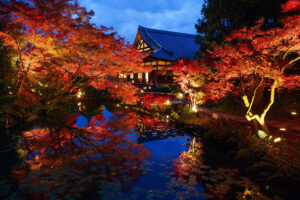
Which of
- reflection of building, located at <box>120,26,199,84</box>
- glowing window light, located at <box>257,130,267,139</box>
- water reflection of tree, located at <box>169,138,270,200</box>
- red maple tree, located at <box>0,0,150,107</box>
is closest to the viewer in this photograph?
water reflection of tree, located at <box>169,138,270,200</box>

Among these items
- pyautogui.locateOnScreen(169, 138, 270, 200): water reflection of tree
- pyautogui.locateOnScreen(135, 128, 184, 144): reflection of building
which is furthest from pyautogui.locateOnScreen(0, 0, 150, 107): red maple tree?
pyautogui.locateOnScreen(169, 138, 270, 200): water reflection of tree

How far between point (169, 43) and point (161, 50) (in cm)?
442

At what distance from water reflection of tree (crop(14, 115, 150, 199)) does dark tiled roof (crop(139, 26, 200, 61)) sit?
1719cm

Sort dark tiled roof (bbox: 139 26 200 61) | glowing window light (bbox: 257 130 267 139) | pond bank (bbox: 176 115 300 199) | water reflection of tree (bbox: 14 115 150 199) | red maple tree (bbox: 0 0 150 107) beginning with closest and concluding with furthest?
water reflection of tree (bbox: 14 115 150 199) → pond bank (bbox: 176 115 300 199) → glowing window light (bbox: 257 130 267 139) → red maple tree (bbox: 0 0 150 107) → dark tiled roof (bbox: 139 26 200 61)

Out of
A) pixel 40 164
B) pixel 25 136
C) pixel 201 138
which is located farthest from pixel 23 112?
pixel 201 138

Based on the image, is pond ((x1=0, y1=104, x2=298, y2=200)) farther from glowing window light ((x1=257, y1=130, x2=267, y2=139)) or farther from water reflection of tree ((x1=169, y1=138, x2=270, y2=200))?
glowing window light ((x1=257, y1=130, x2=267, y2=139))

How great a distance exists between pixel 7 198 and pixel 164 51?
74.6 ft

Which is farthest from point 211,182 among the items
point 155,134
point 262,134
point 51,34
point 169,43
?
point 169,43

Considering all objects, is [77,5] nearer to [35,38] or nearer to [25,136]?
[35,38]

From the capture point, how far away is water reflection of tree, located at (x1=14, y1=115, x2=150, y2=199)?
4402mm

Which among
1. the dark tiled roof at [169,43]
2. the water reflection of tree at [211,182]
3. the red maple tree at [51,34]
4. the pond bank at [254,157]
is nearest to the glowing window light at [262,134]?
the pond bank at [254,157]

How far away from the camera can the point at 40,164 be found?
5551 mm

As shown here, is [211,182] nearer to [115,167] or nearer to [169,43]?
[115,167]

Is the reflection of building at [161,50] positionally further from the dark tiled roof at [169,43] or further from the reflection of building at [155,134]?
the reflection of building at [155,134]
